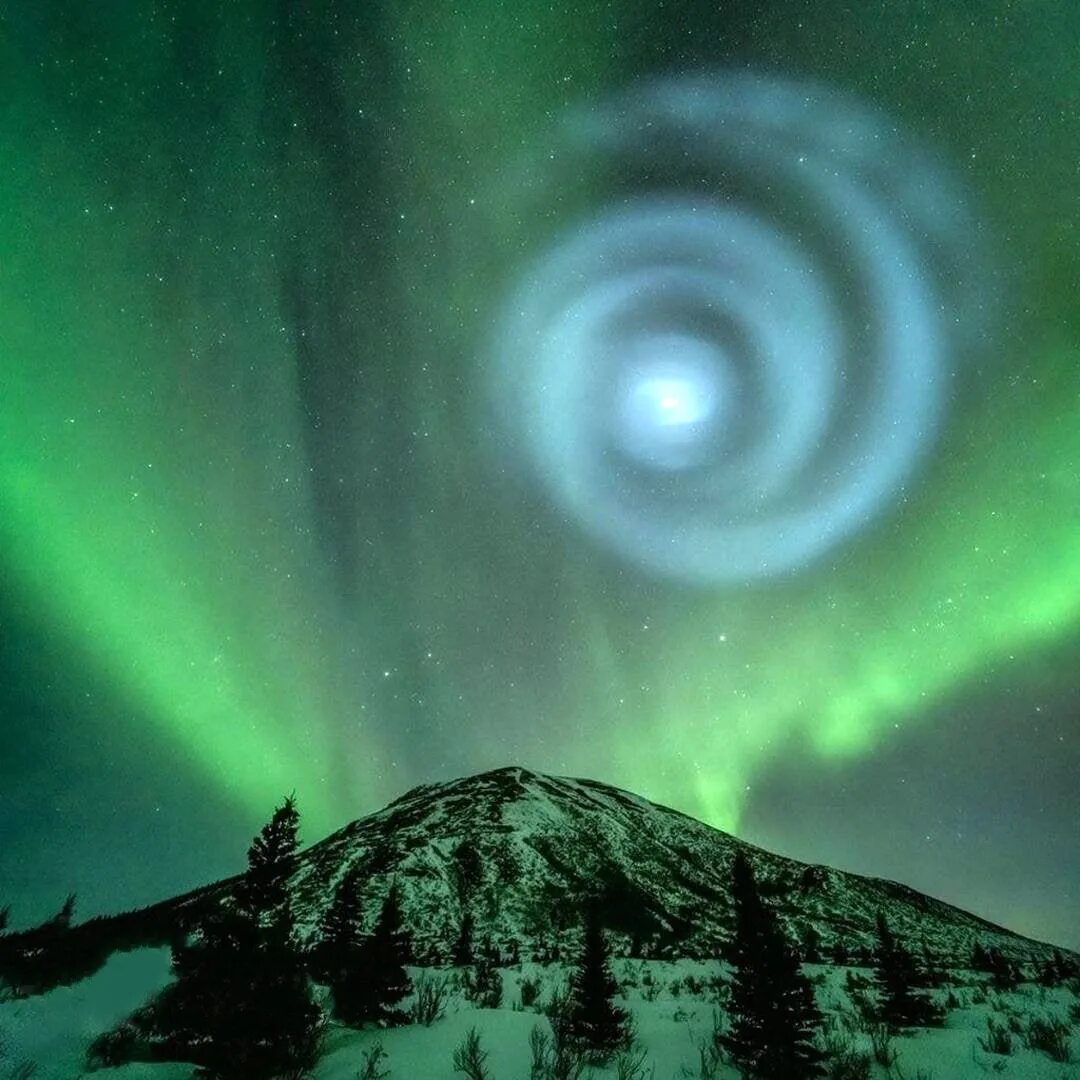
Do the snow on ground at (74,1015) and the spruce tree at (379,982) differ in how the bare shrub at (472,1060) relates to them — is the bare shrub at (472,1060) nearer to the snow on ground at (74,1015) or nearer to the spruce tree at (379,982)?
the spruce tree at (379,982)

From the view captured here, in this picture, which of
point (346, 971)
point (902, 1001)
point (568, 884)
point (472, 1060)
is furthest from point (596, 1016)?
point (568, 884)

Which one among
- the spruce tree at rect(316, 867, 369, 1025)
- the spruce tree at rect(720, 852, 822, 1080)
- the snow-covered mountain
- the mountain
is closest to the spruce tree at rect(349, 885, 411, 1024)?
the spruce tree at rect(316, 867, 369, 1025)

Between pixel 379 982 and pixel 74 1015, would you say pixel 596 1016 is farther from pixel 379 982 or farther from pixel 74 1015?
pixel 74 1015

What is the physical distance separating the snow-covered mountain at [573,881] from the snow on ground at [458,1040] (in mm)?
37434

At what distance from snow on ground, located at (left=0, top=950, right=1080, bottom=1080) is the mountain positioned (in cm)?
3677

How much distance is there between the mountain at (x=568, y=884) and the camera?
57.2m

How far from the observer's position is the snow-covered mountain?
2292 inches


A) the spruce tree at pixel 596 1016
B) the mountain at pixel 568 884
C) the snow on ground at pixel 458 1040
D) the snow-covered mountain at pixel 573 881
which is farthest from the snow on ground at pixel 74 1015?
the snow-covered mountain at pixel 573 881

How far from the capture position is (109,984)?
994 centimetres

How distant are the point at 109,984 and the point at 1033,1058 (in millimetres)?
13197

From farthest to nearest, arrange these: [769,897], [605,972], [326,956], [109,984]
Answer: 1. [769,897]
2. [326,956]
3. [605,972]
4. [109,984]

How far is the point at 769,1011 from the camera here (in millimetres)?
8500

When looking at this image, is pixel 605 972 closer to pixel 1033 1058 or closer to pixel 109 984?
pixel 1033 1058

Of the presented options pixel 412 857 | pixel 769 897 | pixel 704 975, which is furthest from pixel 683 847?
pixel 704 975
